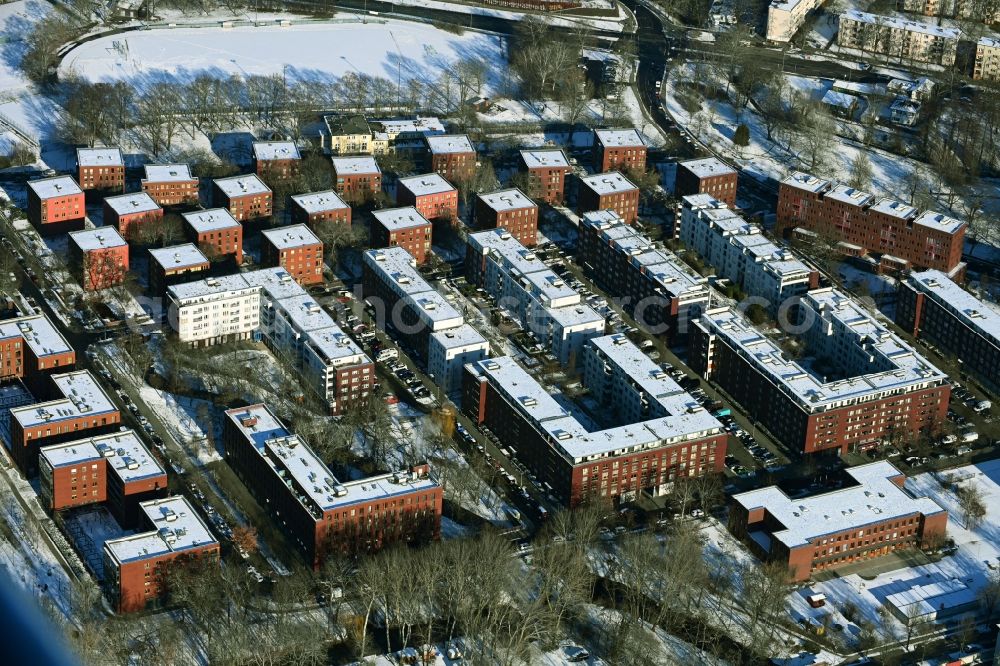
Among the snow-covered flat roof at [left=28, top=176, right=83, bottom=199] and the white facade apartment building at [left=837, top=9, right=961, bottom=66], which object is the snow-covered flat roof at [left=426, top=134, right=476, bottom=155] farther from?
the white facade apartment building at [left=837, top=9, right=961, bottom=66]

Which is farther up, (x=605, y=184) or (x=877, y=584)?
(x=605, y=184)

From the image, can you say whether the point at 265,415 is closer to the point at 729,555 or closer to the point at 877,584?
the point at 729,555

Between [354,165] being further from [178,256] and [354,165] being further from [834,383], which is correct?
[834,383]

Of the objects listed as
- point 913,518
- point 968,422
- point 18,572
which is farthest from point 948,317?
point 18,572

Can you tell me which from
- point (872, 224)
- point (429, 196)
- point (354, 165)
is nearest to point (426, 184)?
point (429, 196)

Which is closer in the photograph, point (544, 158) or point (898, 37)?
point (544, 158)

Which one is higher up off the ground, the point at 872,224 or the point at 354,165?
the point at 354,165
